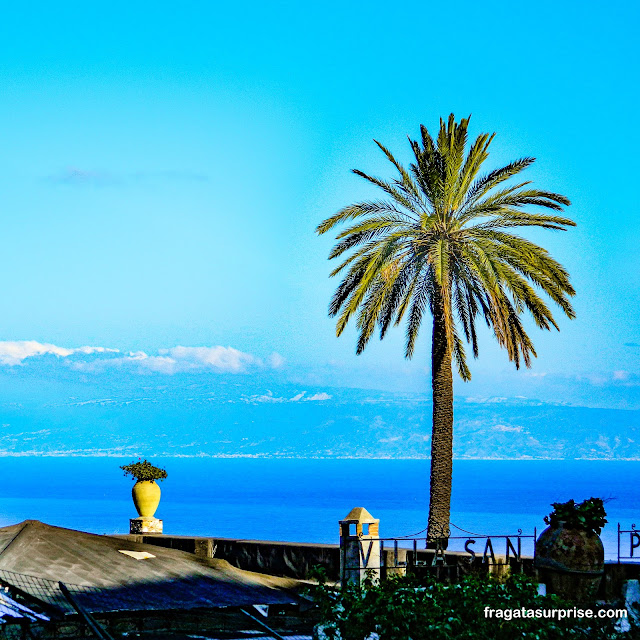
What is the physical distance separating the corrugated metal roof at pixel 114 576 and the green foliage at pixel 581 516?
4.66 metres

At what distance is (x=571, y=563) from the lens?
1389 centimetres

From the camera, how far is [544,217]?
87.9 feet

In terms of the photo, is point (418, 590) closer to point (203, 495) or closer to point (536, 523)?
point (536, 523)

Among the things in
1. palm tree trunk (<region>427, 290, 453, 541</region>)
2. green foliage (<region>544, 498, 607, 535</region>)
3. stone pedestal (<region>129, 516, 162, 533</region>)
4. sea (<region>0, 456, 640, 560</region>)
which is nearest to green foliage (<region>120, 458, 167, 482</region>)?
stone pedestal (<region>129, 516, 162, 533</region>)

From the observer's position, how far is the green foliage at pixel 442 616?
9.80m

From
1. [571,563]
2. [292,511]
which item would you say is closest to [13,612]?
[571,563]

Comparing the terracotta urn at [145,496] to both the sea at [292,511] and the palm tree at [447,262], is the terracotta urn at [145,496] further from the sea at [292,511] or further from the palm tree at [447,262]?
the sea at [292,511]

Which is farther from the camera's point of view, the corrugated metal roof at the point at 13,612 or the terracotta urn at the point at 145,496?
the terracotta urn at the point at 145,496

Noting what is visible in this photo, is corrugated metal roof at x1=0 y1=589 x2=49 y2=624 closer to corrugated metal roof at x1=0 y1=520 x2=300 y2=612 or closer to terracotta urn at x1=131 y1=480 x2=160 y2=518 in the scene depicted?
corrugated metal roof at x1=0 y1=520 x2=300 y2=612

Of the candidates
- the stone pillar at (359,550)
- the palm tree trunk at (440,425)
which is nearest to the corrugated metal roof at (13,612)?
the stone pillar at (359,550)

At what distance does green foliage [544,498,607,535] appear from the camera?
556 inches

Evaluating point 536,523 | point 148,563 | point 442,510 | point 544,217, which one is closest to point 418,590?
point 148,563

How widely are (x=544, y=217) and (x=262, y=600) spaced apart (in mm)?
18222

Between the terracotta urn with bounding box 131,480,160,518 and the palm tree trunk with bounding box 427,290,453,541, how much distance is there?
732 centimetres
